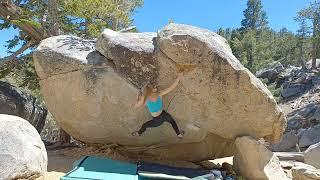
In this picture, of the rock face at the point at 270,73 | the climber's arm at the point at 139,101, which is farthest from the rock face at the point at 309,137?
the climber's arm at the point at 139,101

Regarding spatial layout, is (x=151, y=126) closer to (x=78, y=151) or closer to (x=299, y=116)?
(x=78, y=151)

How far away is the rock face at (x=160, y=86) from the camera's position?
10477mm

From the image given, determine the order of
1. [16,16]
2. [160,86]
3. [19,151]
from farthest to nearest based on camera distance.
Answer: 1. [16,16]
2. [160,86]
3. [19,151]

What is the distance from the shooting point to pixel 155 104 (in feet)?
34.7

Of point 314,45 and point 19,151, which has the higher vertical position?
point 314,45

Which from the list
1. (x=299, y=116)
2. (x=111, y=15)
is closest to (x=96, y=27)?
(x=111, y=15)

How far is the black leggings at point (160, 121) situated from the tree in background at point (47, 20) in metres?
5.67

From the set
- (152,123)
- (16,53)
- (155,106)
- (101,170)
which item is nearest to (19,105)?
(16,53)

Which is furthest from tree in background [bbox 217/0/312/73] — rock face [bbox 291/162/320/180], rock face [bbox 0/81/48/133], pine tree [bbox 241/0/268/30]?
rock face [bbox 291/162/320/180]

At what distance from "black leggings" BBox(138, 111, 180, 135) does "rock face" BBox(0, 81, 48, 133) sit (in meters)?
8.53

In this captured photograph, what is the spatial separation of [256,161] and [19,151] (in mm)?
5804

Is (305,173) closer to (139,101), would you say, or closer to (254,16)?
(139,101)

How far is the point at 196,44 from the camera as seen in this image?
1035cm

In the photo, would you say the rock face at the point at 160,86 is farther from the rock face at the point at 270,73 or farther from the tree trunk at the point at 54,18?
the rock face at the point at 270,73
